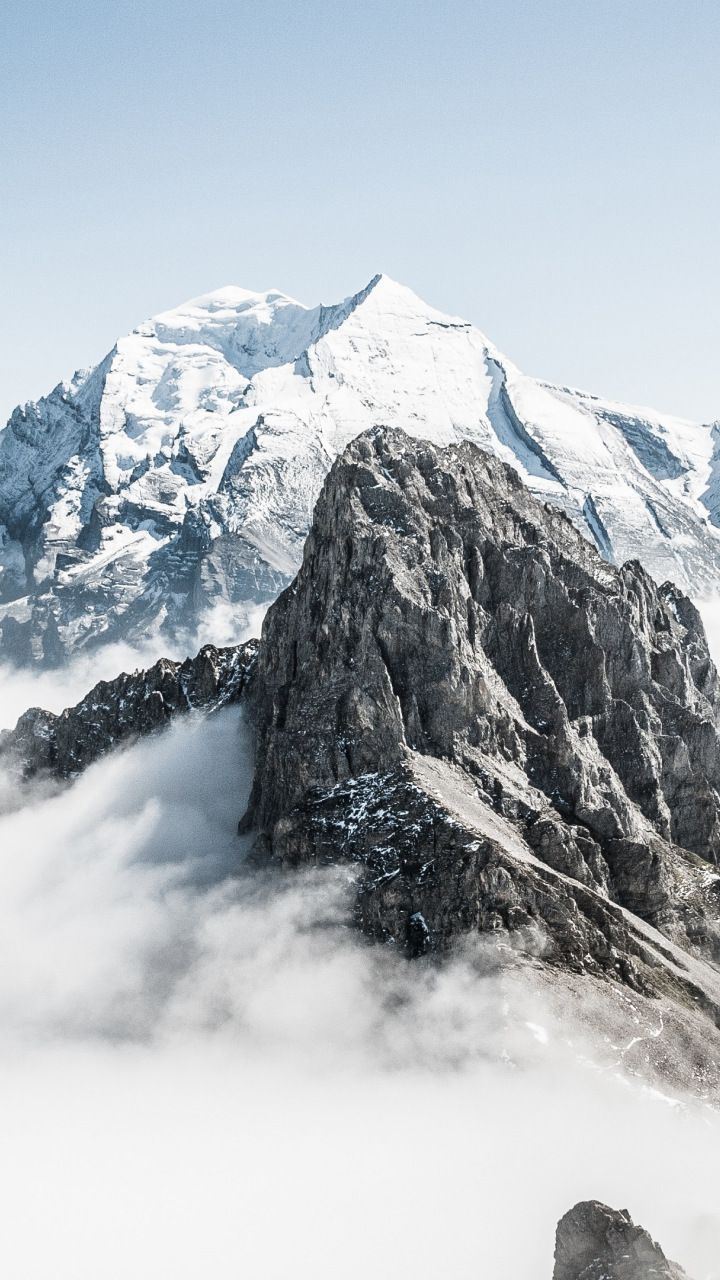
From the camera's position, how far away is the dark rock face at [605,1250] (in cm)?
14838

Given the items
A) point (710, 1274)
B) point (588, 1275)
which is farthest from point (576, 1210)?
point (710, 1274)

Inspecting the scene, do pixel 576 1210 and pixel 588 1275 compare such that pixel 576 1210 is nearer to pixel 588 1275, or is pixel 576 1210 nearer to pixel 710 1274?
pixel 588 1275

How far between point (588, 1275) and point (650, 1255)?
8.18 meters

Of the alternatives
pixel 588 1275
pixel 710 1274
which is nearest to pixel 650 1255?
pixel 588 1275

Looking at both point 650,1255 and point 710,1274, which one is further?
point 710,1274

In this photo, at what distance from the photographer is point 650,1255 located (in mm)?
148625

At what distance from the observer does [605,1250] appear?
5999 inches

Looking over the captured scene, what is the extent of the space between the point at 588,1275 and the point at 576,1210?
701cm

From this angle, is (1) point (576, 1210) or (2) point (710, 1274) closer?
(1) point (576, 1210)

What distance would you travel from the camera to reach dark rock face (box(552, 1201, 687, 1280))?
148 metres

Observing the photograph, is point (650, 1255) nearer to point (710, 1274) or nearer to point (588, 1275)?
point (588, 1275)

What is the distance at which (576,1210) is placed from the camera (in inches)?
6161

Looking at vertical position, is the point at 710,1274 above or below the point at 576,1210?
below

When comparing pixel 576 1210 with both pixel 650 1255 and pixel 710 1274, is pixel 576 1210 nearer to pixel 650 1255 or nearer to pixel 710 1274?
pixel 650 1255
